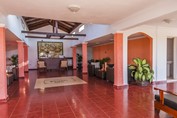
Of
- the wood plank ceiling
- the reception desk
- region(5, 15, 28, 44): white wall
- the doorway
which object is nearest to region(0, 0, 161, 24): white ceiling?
region(5, 15, 28, 44): white wall

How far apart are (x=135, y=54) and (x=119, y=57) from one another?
2826mm

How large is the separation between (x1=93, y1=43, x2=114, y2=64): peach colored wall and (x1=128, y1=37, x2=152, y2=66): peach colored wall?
244cm

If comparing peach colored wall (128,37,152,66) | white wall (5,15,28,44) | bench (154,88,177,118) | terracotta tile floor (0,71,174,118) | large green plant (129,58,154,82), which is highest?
white wall (5,15,28,44)

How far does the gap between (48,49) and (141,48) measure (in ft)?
30.0

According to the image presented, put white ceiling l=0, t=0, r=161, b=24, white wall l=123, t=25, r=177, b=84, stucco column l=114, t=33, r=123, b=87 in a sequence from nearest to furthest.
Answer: white ceiling l=0, t=0, r=161, b=24, stucco column l=114, t=33, r=123, b=87, white wall l=123, t=25, r=177, b=84

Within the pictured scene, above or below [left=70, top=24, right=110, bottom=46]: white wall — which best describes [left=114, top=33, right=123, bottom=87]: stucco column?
below

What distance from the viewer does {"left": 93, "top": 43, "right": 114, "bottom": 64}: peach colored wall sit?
34.4 ft

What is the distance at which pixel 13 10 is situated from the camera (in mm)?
3689

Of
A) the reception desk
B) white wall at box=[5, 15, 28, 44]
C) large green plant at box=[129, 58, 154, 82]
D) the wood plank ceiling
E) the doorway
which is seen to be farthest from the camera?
the reception desk

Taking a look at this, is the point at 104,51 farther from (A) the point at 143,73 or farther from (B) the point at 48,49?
(A) the point at 143,73

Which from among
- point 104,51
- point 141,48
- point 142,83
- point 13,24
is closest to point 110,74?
point 142,83

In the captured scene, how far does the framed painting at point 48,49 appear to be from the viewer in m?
13.1

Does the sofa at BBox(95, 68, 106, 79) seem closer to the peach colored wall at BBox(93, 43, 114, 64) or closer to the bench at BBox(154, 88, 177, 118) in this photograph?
the peach colored wall at BBox(93, 43, 114, 64)

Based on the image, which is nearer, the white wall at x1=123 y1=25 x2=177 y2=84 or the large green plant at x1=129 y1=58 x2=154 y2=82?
the large green plant at x1=129 y1=58 x2=154 y2=82
